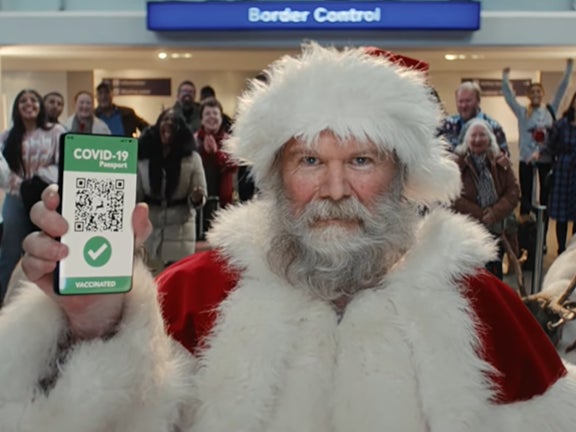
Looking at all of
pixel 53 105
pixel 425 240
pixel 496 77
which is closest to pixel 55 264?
pixel 425 240

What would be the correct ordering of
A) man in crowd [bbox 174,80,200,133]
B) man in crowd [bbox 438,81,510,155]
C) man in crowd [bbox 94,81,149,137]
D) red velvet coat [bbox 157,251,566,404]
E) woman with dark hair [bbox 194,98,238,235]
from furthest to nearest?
man in crowd [bbox 94,81,149,137], man in crowd [bbox 174,80,200,133], woman with dark hair [bbox 194,98,238,235], man in crowd [bbox 438,81,510,155], red velvet coat [bbox 157,251,566,404]

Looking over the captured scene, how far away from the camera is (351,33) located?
741cm

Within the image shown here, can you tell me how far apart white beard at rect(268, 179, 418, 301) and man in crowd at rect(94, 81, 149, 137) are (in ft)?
18.7

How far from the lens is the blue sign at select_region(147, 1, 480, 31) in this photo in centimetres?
724

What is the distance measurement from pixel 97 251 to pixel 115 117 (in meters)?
6.12

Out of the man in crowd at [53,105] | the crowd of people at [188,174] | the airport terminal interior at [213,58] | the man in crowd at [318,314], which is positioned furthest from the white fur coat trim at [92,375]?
the airport terminal interior at [213,58]

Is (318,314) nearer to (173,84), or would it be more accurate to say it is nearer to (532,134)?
(532,134)

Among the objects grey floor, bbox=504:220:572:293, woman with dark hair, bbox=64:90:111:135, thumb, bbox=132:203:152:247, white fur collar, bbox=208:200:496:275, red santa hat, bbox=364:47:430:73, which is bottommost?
grey floor, bbox=504:220:572:293

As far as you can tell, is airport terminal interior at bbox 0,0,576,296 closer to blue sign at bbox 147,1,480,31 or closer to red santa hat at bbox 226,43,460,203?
blue sign at bbox 147,1,480,31

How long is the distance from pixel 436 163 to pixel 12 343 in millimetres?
903

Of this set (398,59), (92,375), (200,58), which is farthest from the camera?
(200,58)

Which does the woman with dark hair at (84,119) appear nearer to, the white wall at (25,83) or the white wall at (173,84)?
the white wall at (25,83)

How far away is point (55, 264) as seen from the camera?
1.30m

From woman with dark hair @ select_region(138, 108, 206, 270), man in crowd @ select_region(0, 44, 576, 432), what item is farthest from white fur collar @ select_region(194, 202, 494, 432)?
woman with dark hair @ select_region(138, 108, 206, 270)
